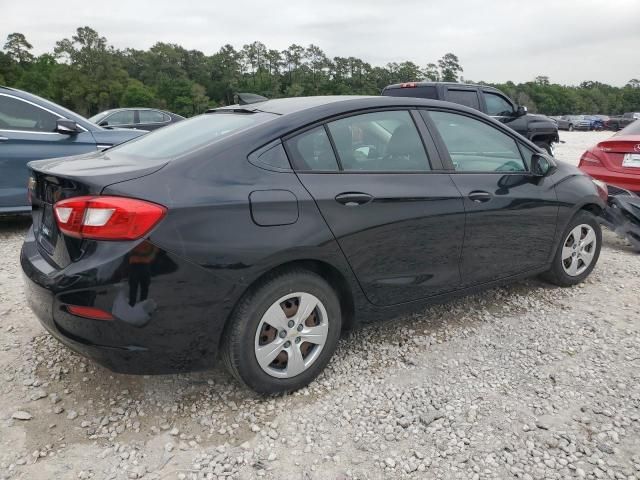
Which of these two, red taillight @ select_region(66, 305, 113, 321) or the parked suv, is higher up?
the parked suv

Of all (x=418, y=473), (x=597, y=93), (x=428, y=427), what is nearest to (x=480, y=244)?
(x=428, y=427)

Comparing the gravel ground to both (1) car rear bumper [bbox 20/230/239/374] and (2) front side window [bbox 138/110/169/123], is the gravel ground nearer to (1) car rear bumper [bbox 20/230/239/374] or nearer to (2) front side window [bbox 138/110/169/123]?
(1) car rear bumper [bbox 20/230/239/374]

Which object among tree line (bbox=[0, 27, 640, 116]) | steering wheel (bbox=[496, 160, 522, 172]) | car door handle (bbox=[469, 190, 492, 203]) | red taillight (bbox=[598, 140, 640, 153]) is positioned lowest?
car door handle (bbox=[469, 190, 492, 203])

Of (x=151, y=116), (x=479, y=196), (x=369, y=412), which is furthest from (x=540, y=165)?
(x=151, y=116)

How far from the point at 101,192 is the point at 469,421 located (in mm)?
2036

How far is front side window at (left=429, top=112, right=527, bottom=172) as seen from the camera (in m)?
3.14

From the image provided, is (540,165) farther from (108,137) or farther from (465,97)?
(465,97)

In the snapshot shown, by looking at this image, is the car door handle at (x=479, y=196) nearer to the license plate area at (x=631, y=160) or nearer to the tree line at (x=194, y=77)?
the license plate area at (x=631, y=160)

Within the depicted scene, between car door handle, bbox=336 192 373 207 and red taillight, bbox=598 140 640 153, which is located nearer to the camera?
car door handle, bbox=336 192 373 207

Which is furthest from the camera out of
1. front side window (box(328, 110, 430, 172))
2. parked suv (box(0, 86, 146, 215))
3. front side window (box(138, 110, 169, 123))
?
front side window (box(138, 110, 169, 123))

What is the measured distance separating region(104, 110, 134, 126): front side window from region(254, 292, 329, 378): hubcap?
448 inches

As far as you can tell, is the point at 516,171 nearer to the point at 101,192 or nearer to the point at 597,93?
the point at 101,192

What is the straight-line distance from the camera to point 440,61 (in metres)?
79.0

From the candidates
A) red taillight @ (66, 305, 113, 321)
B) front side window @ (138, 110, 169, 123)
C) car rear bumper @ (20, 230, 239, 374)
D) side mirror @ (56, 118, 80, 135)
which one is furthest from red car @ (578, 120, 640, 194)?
front side window @ (138, 110, 169, 123)
